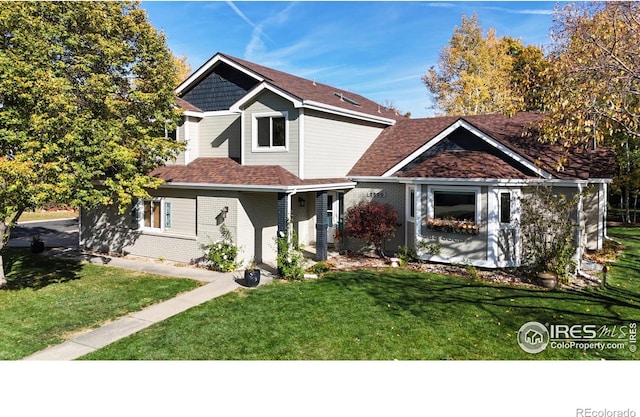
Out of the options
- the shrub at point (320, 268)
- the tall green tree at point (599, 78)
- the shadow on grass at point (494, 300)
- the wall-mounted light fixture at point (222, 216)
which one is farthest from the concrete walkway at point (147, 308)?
the tall green tree at point (599, 78)

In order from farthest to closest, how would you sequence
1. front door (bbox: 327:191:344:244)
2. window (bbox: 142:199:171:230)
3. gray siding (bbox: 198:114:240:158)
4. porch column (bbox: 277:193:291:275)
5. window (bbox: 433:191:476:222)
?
front door (bbox: 327:191:344:244)
gray siding (bbox: 198:114:240:158)
window (bbox: 142:199:171:230)
window (bbox: 433:191:476:222)
porch column (bbox: 277:193:291:275)

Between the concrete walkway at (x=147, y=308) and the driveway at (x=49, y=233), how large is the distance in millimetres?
3341

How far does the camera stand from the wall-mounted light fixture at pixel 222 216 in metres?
14.5

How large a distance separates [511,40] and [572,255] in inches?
1373

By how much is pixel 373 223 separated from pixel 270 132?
533 cm

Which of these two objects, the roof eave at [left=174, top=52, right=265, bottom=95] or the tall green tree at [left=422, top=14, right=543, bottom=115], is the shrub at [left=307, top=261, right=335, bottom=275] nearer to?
the roof eave at [left=174, top=52, right=265, bottom=95]

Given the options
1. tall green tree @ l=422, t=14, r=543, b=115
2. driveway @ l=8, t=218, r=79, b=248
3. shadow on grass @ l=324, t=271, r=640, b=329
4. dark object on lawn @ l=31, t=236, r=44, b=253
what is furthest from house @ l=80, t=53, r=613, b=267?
tall green tree @ l=422, t=14, r=543, b=115

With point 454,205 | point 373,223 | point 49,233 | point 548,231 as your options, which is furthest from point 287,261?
point 49,233

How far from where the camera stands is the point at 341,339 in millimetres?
8383

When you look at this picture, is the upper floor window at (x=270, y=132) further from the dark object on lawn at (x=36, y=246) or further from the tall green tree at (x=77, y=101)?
the dark object on lawn at (x=36, y=246)

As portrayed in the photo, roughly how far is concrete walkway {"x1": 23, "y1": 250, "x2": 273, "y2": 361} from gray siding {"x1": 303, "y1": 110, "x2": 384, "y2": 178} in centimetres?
458

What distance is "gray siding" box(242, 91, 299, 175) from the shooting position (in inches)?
590

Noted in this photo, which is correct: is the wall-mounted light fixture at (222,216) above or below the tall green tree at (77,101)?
below

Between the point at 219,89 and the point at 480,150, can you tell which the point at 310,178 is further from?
the point at 219,89
